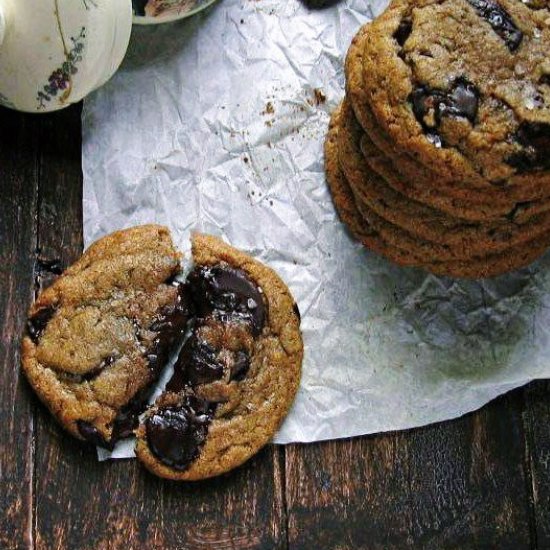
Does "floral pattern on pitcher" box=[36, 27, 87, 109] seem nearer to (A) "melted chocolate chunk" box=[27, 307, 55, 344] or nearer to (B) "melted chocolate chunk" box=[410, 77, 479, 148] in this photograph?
(A) "melted chocolate chunk" box=[27, 307, 55, 344]

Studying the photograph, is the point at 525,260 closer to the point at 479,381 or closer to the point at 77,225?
the point at 479,381

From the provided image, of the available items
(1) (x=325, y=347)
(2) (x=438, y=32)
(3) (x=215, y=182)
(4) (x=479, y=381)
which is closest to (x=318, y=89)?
(3) (x=215, y=182)

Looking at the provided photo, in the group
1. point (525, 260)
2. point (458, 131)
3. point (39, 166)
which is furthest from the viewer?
point (39, 166)

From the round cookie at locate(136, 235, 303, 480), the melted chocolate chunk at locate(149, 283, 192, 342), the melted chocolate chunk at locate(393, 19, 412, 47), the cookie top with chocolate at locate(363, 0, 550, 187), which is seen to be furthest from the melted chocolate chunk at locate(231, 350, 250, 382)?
the melted chocolate chunk at locate(393, 19, 412, 47)

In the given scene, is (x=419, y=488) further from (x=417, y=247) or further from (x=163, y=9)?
(x=163, y=9)

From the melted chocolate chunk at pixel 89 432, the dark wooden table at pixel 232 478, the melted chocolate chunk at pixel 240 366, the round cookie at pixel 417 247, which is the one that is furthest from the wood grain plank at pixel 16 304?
the round cookie at pixel 417 247

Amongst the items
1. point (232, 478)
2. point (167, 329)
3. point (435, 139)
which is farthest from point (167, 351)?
point (435, 139)
